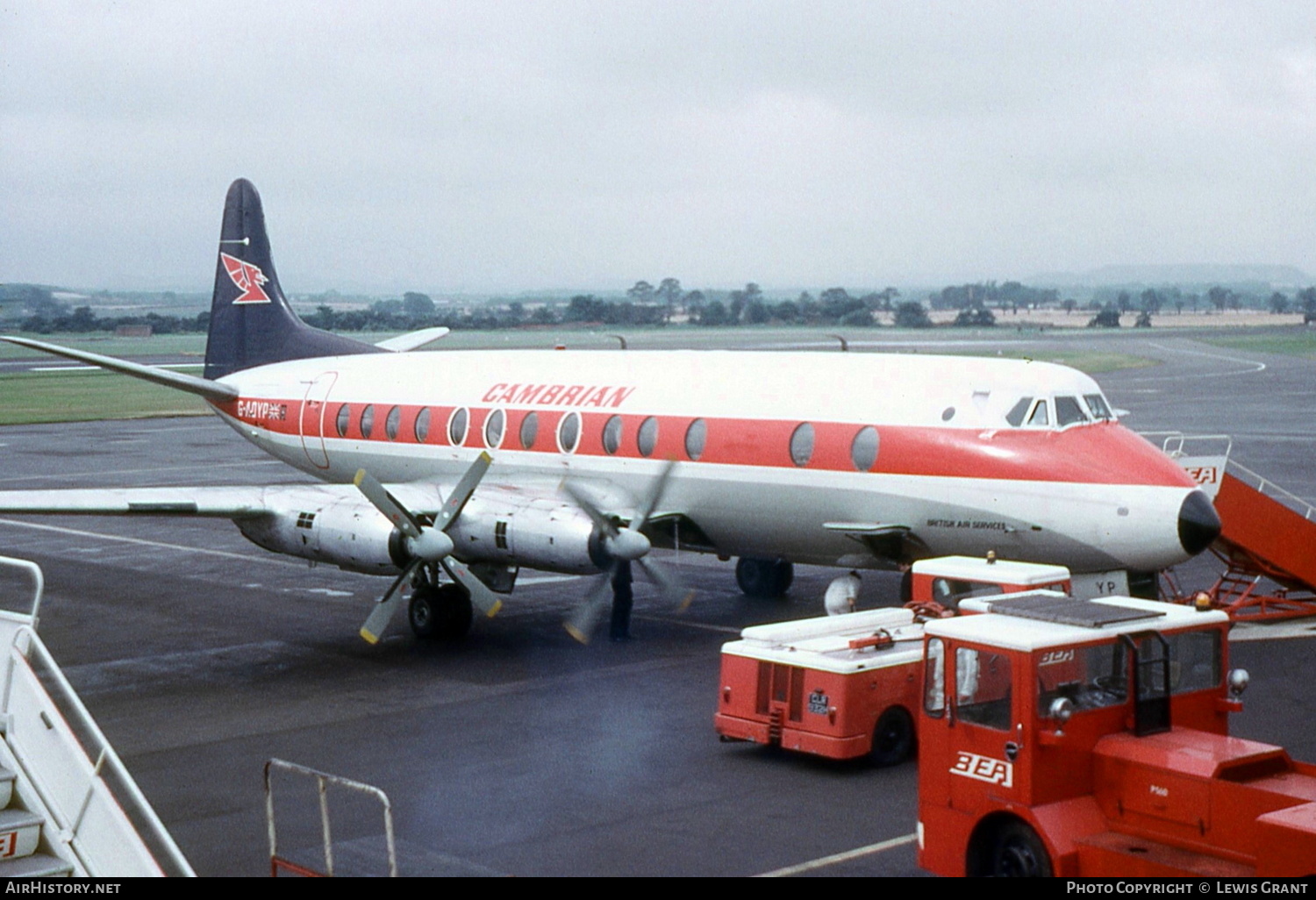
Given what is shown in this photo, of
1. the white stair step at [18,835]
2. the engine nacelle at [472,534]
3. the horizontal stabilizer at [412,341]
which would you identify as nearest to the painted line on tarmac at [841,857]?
the white stair step at [18,835]

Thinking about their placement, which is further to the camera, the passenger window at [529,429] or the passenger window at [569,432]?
the passenger window at [529,429]

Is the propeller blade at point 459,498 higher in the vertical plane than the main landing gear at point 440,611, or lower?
higher

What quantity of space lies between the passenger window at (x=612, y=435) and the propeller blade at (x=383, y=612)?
444 cm

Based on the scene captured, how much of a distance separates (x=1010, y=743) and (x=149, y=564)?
24.1 meters

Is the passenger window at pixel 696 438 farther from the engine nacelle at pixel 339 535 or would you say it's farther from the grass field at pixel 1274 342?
the grass field at pixel 1274 342

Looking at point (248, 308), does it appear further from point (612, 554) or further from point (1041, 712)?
point (1041, 712)

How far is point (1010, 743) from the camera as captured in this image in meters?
11.8

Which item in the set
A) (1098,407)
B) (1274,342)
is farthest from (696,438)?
(1274,342)

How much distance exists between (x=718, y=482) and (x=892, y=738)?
271 inches

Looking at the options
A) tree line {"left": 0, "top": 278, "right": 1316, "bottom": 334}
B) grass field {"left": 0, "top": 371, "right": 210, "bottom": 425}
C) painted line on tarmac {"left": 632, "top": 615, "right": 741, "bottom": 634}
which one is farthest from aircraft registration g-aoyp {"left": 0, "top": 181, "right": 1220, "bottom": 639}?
tree line {"left": 0, "top": 278, "right": 1316, "bottom": 334}

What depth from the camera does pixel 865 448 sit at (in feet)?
70.6

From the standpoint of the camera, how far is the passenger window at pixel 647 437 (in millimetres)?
23625

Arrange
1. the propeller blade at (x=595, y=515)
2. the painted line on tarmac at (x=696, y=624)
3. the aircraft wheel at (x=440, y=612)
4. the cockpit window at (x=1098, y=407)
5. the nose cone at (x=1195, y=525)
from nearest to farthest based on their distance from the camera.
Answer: the nose cone at (x=1195, y=525) → the propeller blade at (x=595, y=515) → the cockpit window at (x=1098, y=407) → the aircraft wheel at (x=440, y=612) → the painted line on tarmac at (x=696, y=624)

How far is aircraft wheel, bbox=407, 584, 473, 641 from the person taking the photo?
23.0 metres
